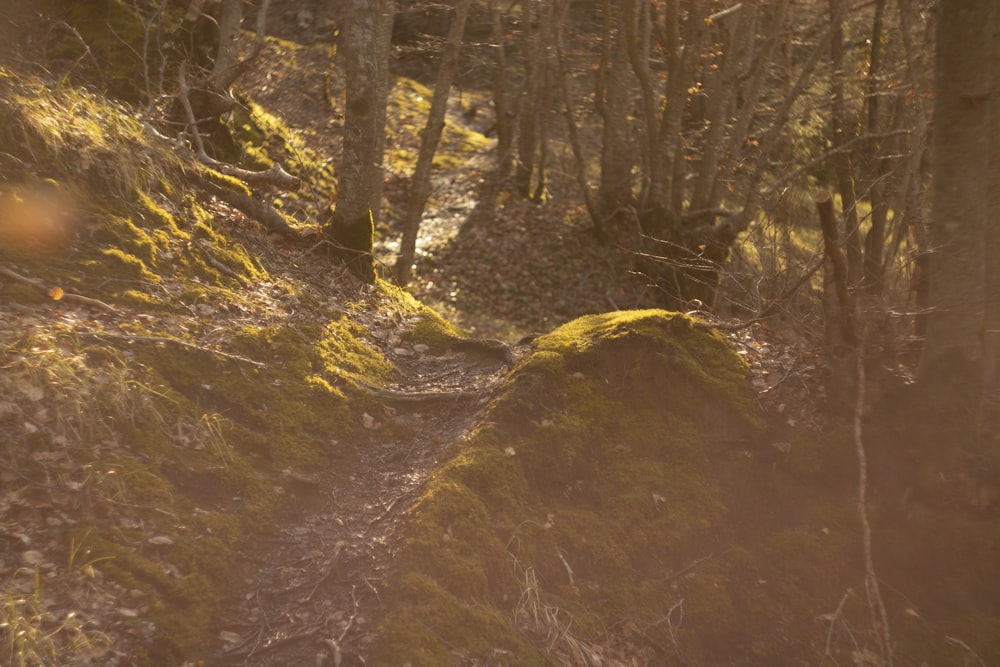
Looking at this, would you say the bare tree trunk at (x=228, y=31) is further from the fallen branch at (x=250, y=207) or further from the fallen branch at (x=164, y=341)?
the fallen branch at (x=164, y=341)

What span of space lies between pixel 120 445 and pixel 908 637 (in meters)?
4.15

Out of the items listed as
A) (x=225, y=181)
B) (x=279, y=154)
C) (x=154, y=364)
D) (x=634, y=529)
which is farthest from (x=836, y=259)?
(x=279, y=154)

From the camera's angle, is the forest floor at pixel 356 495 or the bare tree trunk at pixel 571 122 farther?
the bare tree trunk at pixel 571 122

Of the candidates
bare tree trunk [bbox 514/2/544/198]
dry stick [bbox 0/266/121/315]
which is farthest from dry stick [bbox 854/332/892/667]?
bare tree trunk [bbox 514/2/544/198]

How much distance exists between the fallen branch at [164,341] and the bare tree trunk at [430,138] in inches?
215

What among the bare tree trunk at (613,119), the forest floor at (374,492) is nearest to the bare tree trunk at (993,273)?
the forest floor at (374,492)

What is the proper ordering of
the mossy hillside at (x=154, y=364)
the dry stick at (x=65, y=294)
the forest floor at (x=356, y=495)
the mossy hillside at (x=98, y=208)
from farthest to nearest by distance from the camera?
the mossy hillside at (x=98, y=208) → the dry stick at (x=65, y=294) → the mossy hillside at (x=154, y=364) → the forest floor at (x=356, y=495)

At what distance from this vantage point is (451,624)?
3543mm

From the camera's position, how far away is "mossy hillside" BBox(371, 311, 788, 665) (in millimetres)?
3727

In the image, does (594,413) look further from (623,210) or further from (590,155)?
(590,155)

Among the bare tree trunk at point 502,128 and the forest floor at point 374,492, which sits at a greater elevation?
the bare tree trunk at point 502,128

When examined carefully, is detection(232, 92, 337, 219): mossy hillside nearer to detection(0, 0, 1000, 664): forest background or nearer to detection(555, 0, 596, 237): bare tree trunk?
detection(0, 0, 1000, 664): forest background

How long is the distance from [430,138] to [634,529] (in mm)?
7583

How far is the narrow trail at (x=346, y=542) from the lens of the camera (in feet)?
10.9
